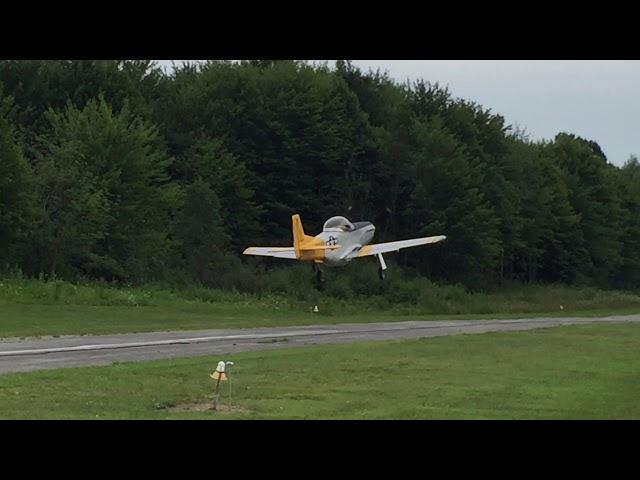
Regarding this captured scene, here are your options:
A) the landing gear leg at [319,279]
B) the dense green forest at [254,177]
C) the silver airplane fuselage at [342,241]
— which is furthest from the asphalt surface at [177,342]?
the landing gear leg at [319,279]

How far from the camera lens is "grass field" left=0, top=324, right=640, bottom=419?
16469 mm

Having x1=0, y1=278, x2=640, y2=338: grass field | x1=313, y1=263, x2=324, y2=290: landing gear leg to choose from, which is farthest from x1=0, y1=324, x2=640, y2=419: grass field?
x1=313, y1=263, x2=324, y2=290: landing gear leg

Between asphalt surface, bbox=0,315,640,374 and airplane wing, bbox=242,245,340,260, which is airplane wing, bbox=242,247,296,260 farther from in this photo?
asphalt surface, bbox=0,315,640,374

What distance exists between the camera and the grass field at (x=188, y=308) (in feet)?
123

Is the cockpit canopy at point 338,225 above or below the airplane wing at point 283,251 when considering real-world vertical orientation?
above

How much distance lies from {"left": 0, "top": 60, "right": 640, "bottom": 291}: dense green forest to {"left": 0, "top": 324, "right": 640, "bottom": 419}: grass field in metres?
26.8

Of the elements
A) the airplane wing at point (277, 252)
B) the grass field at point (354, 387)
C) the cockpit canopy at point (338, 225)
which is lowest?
the grass field at point (354, 387)


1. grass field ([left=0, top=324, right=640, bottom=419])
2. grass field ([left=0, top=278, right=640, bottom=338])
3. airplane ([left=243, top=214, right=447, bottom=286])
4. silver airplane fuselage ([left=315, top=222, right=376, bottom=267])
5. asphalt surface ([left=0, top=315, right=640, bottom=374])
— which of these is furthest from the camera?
silver airplane fuselage ([left=315, top=222, right=376, bottom=267])

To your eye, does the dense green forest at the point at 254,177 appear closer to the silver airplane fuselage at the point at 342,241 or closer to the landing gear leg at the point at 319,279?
the landing gear leg at the point at 319,279

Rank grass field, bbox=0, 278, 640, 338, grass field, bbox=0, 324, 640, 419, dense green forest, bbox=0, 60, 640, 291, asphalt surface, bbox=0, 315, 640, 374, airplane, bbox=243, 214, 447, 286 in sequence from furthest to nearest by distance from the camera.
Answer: airplane, bbox=243, 214, 447, 286 < dense green forest, bbox=0, 60, 640, 291 < grass field, bbox=0, 278, 640, 338 < asphalt surface, bbox=0, 315, 640, 374 < grass field, bbox=0, 324, 640, 419

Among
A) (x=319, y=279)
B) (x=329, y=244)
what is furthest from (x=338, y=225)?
(x=319, y=279)

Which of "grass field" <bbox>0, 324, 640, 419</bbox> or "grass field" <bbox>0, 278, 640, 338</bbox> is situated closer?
"grass field" <bbox>0, 324, 640, 419</bbox>

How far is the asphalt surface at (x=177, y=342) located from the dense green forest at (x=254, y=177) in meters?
16.3
